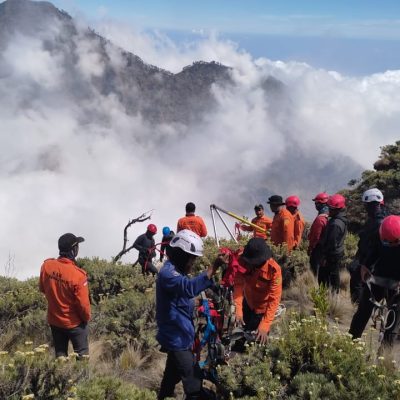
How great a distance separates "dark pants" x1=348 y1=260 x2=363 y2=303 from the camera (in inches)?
246

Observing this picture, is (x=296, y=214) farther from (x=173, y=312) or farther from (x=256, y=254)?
(x=173, y=312)

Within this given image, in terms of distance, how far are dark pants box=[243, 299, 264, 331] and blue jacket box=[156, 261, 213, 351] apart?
42.9 inches

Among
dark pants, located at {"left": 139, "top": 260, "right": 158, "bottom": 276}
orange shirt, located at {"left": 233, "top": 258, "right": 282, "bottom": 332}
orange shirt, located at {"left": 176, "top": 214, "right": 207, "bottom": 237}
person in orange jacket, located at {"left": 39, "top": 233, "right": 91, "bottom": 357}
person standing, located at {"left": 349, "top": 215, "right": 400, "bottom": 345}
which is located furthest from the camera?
dark pants, located at {"left": 139, "top": 260, "right": 158, "bottom": 276}

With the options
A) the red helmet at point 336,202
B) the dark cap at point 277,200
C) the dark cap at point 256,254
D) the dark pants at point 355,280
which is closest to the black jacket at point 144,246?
the dark cap at point 277,200

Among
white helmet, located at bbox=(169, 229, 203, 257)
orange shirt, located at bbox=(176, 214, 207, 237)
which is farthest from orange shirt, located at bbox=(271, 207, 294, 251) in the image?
white helmet, located at bbox=(169, 229, 203, 257)

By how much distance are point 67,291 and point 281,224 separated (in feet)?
15.2

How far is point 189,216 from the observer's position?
460 inches

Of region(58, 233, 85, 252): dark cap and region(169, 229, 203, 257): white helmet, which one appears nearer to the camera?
region(169, 229, 203, 257): white helmet

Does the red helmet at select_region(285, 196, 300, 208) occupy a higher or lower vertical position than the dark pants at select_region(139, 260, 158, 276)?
higher

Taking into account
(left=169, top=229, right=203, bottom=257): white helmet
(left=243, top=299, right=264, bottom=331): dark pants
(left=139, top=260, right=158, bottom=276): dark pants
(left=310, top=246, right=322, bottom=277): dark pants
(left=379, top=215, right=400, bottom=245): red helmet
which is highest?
(left=379, top=215, right=400, bottom=245): red helmet

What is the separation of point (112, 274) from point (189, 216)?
226 cm

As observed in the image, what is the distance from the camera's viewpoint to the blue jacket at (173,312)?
429cm

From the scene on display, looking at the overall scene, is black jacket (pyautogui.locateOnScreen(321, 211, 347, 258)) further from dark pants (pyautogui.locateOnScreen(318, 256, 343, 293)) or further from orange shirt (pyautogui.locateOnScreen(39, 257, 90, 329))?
orange shirt (pyautogui.locateOnScreen(39, 257, 90, 329))

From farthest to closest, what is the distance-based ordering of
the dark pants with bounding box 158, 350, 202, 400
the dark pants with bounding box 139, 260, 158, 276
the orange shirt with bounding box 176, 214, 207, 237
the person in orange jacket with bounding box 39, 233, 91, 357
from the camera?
1. the dark pants with bounding box 139, 260, 158, 276
2. the orange shirt with bounding box 176, 214, 207, 237
3. the person in orange jacket with bounding box 39, 233, 91, 357
4. the dark pants with bounding box 158, 350, 202, 400
